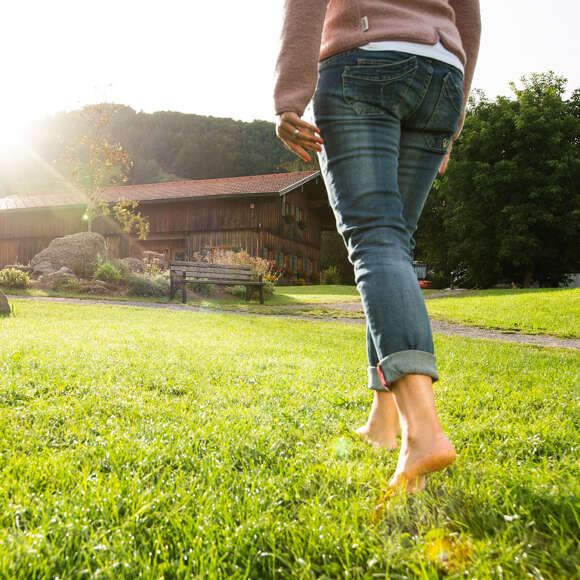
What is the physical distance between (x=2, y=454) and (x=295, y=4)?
182cm

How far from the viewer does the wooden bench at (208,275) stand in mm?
14539

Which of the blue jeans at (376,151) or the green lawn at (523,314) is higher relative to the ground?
the blue jeans at (376,151)

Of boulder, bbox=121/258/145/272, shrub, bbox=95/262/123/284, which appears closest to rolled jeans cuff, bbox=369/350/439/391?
shrub, bbox=95/262/123/284

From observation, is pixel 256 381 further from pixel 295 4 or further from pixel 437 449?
pixel 295 4

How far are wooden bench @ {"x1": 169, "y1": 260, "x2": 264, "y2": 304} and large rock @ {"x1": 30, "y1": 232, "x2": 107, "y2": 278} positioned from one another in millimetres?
5825

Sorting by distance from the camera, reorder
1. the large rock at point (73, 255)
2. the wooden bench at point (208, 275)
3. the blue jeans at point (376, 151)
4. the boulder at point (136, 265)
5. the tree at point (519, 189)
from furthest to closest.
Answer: the tree at point (519, 189)
the boulder at point (136, 265)
the large rock at point (73, 255)
the wooden bench at point (208, 275)
the blue jeans at point (376, 151)

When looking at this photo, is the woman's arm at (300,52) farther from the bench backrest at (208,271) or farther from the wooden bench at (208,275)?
the bench backrest at (208,271)

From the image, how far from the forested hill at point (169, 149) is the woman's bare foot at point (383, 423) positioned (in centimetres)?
5791

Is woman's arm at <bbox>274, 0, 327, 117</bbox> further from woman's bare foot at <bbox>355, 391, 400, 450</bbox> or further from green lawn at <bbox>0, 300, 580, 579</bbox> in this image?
green lawn at <bbox>0, 300, 580, 579</bbox>

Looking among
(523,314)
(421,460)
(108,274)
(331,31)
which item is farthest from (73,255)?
(421,460)

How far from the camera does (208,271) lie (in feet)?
48.5

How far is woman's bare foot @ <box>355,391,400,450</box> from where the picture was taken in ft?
5.96

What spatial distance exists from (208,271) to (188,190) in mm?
16572

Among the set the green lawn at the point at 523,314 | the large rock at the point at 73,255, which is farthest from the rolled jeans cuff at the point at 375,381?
the large rock at the point at 73,255
